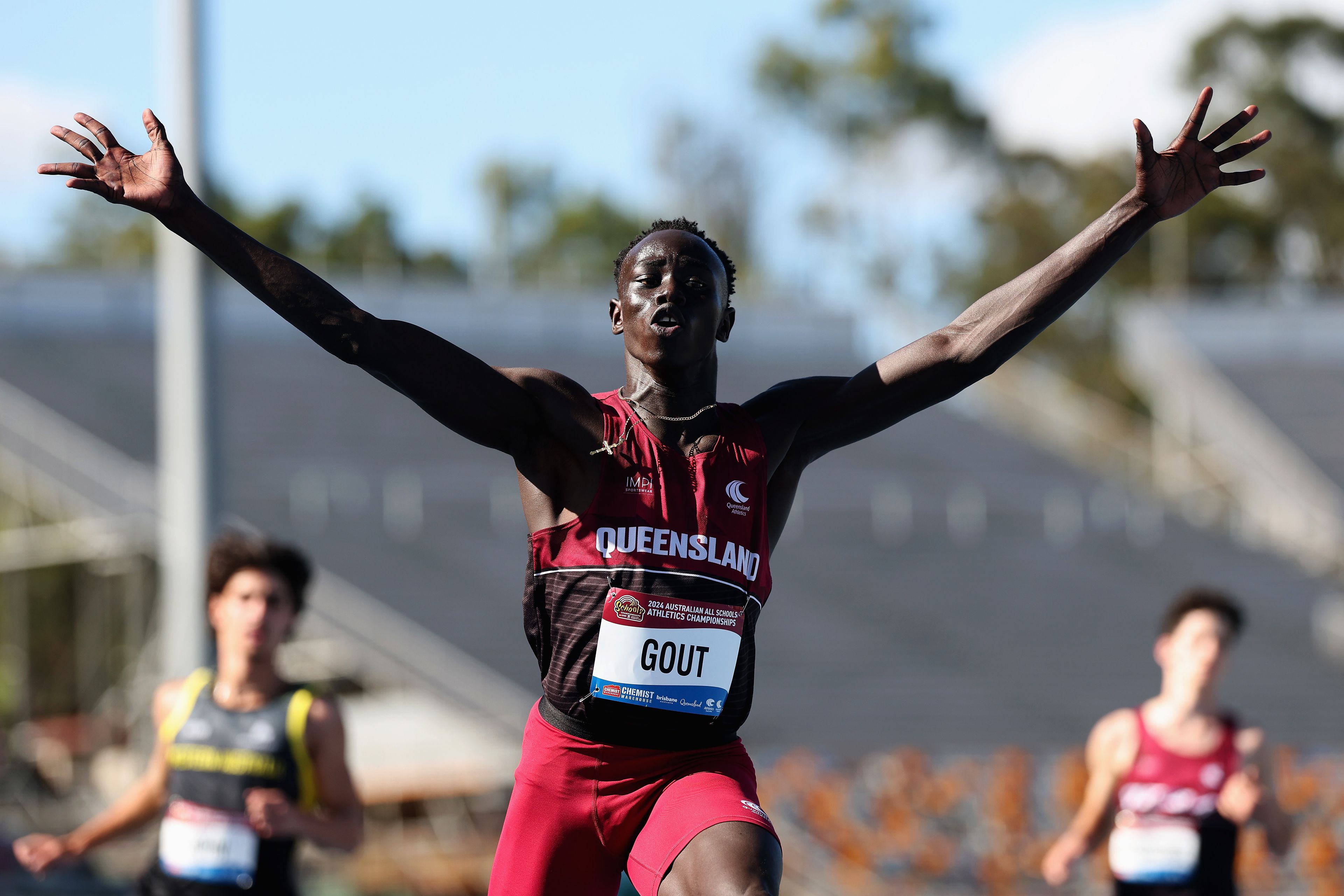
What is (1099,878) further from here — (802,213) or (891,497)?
(802,213)

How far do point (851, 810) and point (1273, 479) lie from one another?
617 inches

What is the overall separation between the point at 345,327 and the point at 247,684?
2.02m

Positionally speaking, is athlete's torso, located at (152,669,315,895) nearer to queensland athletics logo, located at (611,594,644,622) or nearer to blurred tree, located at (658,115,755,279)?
queensland athletics logo, located at (611,594,644,622)

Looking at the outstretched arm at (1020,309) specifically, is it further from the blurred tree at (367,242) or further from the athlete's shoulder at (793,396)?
the blurred tree at (367,242)

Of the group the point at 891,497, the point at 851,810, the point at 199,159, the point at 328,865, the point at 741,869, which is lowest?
the point at 328,865

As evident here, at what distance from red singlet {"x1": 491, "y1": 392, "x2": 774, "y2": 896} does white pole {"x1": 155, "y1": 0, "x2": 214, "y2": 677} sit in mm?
4377

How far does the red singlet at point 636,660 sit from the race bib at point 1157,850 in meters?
2.57

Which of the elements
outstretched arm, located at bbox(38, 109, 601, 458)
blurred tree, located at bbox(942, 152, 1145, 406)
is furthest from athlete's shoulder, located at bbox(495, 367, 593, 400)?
blurred tree, located at bbox(942, 152, 1145, 406)

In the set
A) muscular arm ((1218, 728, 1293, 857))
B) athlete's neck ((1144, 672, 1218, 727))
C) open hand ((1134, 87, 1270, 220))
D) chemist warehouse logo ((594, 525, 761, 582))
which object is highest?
open hand ((1134, 87, 1270, 220))

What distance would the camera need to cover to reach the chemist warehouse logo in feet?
11.5

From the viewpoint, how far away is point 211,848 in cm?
486

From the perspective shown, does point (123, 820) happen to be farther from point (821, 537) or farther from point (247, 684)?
point (821, 537)

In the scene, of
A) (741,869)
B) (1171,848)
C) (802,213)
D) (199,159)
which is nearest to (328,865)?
(199,159)

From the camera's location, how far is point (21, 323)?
2786cm
